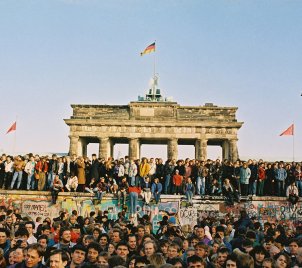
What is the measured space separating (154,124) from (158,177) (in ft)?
73.7

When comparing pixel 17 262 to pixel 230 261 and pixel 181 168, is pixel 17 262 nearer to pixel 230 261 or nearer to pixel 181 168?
pixel 230 261

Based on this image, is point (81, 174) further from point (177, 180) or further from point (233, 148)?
point (233, 148)

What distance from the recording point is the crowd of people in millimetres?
19812

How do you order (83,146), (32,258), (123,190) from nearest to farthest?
(32,258), (123,190), (83,146)

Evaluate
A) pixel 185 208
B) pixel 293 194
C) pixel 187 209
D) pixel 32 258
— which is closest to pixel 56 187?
pixel 185 208

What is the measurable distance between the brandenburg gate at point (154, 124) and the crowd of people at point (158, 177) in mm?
21965

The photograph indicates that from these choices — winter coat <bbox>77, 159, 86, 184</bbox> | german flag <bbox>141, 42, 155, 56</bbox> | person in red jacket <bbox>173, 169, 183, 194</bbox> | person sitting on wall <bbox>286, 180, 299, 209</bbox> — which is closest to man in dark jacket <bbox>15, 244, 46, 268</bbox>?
person in red jacket <bbox>173, 169, 183, 194</bbox>

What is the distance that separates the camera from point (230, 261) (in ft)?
21.0

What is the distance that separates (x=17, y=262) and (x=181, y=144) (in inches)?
1627

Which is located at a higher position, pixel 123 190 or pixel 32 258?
pixel 123 190

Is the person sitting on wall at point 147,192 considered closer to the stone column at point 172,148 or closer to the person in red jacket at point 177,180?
the person in red jacket at point 177,180

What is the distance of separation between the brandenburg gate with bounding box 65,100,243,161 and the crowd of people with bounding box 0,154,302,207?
2196 cm

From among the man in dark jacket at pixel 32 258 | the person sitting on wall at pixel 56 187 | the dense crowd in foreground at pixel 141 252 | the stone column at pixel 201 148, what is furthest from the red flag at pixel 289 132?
the man in dark jacket at pixel 32 258

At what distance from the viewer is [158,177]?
67.4 feet
